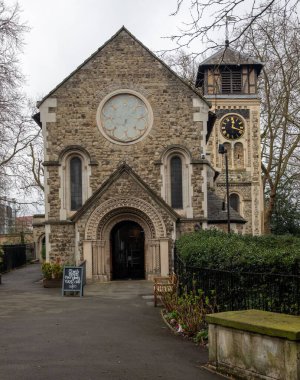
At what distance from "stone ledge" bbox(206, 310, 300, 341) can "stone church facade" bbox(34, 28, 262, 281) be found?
Result: 1591 centimetres

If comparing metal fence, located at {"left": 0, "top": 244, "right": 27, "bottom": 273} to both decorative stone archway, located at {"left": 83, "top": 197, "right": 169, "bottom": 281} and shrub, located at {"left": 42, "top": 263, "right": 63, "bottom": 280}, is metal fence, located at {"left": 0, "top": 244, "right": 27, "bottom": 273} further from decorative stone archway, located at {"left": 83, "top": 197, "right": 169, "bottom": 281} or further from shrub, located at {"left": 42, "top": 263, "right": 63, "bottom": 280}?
shrub, located at {"left": 42, "top": 263, "right": 63, "bottom": 280}

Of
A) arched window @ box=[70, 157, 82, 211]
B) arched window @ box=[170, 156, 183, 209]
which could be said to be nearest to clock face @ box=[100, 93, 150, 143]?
arched window @ box=[70, 157, 82, 211]

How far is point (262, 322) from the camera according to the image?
23.4 feet

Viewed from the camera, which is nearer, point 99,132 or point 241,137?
point 99,132

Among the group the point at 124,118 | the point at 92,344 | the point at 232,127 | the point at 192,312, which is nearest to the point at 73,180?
the point at 124,118

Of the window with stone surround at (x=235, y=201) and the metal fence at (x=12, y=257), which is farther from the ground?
the window with stone surround at (x=235, y=201)

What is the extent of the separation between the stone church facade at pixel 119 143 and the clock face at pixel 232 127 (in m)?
20.6

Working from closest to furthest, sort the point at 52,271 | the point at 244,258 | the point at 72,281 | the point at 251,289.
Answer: the point at 251,289, the point at 244,258, the point at 72,281, the point at 52,271

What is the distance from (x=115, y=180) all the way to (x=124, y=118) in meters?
3.17

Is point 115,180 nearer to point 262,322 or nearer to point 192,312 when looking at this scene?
point 192,312

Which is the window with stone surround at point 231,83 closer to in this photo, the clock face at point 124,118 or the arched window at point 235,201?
the arched window at point 235,201

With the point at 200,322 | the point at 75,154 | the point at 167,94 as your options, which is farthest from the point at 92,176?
the point at 200,322


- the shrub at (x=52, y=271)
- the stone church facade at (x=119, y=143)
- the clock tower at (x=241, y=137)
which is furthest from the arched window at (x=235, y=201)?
the shrub at (x=52, y=271)

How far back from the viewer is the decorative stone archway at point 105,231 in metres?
23.6
